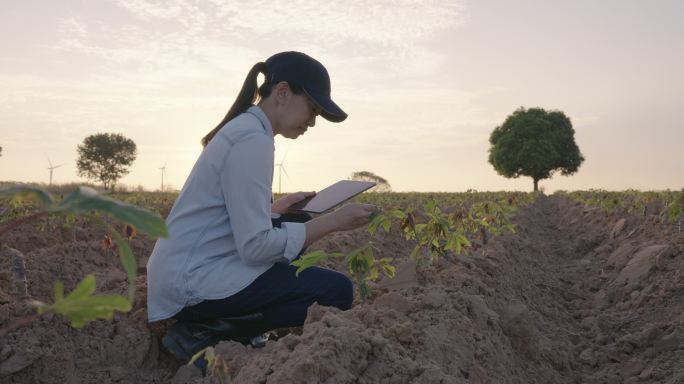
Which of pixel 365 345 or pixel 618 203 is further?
pixel 618 203

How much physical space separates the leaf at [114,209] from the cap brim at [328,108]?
6.71ft

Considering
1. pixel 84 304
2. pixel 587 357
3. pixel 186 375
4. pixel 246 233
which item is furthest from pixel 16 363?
pixel 587 357

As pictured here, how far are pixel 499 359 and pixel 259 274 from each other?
1216 mm

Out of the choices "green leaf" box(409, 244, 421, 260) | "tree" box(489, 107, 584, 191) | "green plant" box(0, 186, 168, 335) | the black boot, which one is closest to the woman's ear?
the black boot

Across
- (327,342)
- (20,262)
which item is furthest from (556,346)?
(20,262)

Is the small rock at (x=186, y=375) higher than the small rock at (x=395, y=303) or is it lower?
lower

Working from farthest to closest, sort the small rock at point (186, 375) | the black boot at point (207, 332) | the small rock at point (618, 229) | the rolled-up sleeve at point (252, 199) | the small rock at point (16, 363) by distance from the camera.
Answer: the small rock at point (618, 229), the black boot at point (207, 332), the small rock at point (186, 375), the small rock at point (16, 363), the rolled-up sleeve at point (252, 199)

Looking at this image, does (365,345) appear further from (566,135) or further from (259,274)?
(566,135)

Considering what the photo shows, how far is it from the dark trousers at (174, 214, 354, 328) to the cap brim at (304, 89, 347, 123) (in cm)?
79

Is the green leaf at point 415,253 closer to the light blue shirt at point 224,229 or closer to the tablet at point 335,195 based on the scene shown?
the tablet at point 335,195

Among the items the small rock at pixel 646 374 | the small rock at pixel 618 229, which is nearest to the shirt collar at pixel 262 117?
the small rock at pixel 646 374

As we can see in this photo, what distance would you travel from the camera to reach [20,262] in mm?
3637

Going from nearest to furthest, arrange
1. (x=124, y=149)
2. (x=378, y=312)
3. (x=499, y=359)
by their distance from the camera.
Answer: (x=378, y=312)
(x=499, y=359)
(x=124, y=149)

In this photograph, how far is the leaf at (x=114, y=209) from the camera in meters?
Result: 0.87
